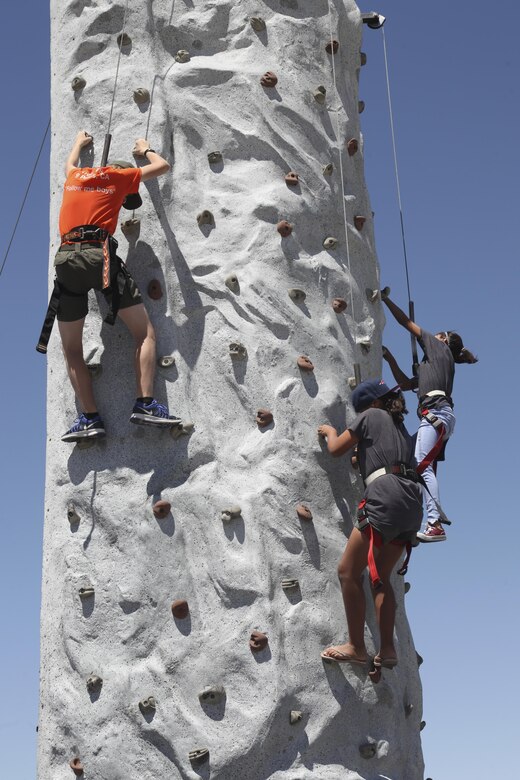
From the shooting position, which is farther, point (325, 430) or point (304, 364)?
point (304, 364)

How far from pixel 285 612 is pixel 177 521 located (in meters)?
0.86

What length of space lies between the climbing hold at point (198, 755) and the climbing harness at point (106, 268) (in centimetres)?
265

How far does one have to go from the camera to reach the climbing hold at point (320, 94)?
9.02 m

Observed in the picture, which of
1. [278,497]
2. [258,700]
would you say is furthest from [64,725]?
[278,497]

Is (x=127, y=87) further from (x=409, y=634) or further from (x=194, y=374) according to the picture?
(x=409, y=634)

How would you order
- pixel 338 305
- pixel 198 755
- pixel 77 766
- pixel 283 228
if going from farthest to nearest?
pixel 338 305 → pixel 283 228 → pixel 77 766 → pixel 198 755

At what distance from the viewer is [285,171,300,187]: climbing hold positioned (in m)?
8.66

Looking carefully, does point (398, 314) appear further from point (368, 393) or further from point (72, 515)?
point (72, 515)

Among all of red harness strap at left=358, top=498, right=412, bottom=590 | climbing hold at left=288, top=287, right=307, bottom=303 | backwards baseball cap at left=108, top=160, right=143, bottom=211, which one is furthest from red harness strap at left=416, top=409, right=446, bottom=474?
backwards baseball cap at left=108, top=160, right=143, bottom=211

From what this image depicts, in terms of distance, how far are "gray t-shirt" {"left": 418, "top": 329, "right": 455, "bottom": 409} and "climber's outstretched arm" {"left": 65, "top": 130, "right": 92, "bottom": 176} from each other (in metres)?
2.68

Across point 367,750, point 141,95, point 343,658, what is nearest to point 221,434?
point 343,658

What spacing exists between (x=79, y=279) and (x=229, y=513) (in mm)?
1735

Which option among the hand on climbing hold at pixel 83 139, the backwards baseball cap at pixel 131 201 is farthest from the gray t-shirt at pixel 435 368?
the hand on climbing hold at pixel 83 139

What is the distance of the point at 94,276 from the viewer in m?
7.99
